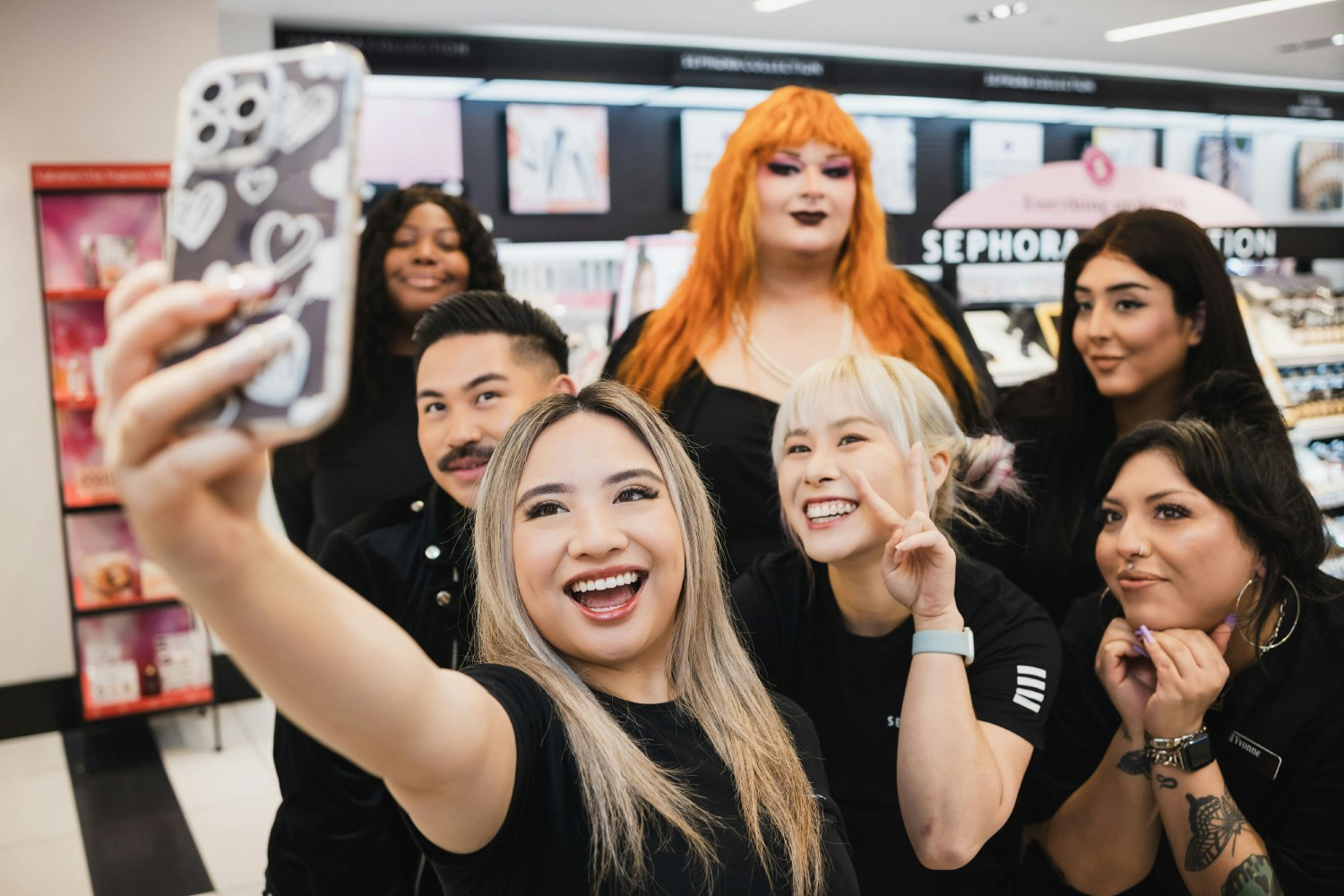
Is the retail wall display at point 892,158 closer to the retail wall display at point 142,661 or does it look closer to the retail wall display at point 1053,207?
the retail wall display at point 1053,207

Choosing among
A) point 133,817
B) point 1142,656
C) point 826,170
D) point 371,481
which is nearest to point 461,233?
point 371,481

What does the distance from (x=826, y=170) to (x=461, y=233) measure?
3.21 ft

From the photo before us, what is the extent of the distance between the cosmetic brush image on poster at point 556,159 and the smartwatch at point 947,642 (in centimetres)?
540

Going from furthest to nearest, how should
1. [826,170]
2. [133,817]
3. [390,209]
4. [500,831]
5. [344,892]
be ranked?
[133,817] → [390,209] → [826,170] → [344,892] → [500,831]

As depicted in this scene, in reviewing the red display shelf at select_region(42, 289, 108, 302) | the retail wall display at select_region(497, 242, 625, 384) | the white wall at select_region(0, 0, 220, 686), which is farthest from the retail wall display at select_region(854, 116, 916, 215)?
the red display shelf at select_region(42, 289, 108, 302)

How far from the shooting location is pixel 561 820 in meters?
1.16

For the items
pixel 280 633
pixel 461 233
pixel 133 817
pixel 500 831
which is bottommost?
pixel 133 817

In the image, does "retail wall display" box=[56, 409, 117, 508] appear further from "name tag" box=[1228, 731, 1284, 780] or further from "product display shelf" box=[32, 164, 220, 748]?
"name tag" box=[1228, 731, 1284, 780]

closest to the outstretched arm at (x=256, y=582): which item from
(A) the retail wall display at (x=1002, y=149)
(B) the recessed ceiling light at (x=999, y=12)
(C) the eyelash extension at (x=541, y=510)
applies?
(C) the eyelash extension at (x=541, y=510)

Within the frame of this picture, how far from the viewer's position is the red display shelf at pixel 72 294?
4.68 meters

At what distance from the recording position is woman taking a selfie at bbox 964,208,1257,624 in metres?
2.34

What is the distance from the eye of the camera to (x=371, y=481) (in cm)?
243

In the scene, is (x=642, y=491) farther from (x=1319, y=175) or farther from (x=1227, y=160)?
(x=1319, y=175)

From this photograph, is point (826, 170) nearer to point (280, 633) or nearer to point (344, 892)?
point (344, 892)
